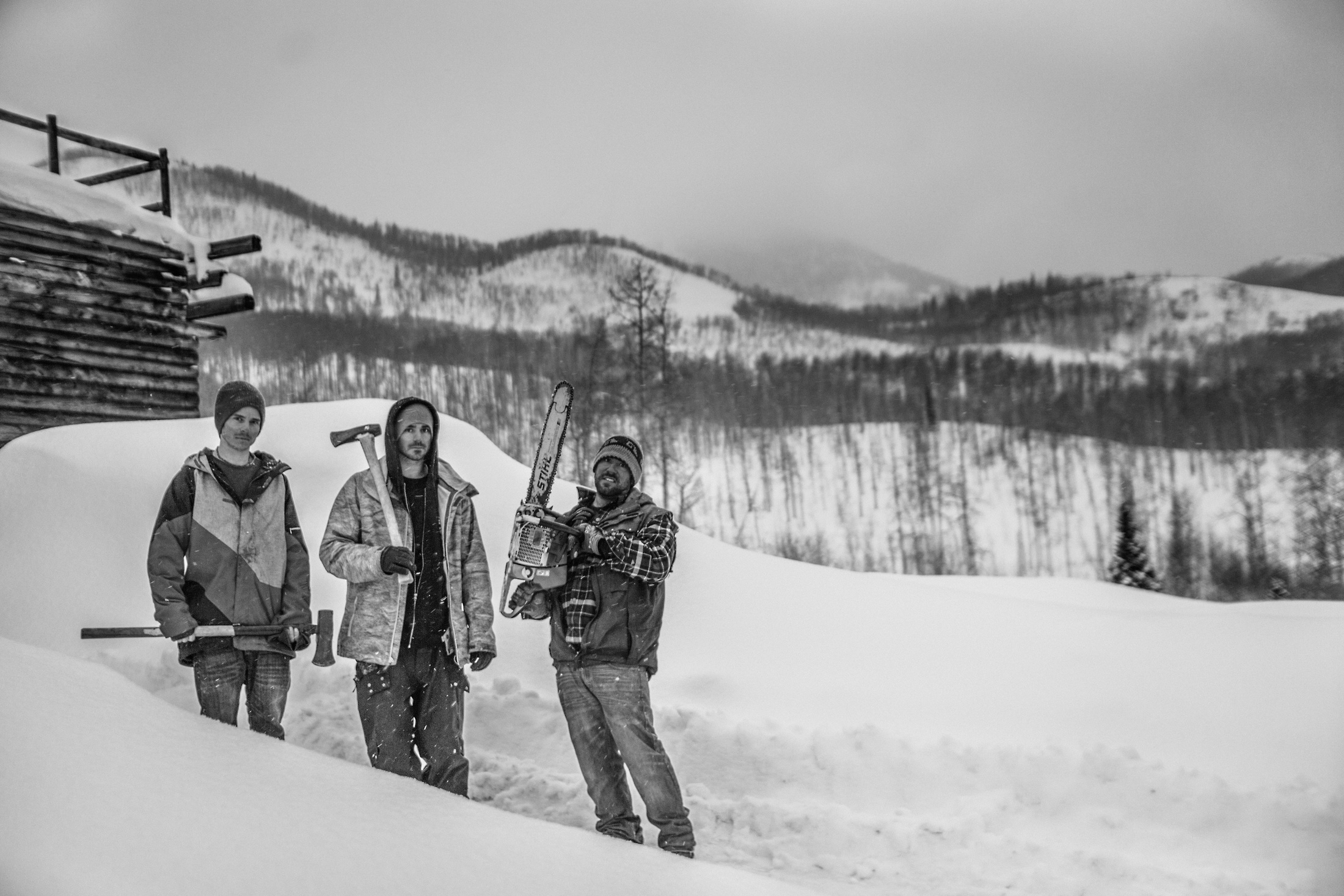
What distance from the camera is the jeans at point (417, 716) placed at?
3.42m

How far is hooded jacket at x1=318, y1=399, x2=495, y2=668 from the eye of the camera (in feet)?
11.2

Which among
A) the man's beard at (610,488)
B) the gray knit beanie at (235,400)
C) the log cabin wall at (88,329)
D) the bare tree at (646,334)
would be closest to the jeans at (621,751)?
the man's beard at (610,488)

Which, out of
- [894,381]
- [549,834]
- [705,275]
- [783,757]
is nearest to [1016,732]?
[783,757]

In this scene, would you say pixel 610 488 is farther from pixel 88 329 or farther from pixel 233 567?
pixel 88 329

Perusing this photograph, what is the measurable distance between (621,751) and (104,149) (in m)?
9.92

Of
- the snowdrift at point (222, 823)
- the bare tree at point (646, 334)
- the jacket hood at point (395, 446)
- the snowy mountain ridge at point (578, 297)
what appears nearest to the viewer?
the snowdrift at point (222, 823)

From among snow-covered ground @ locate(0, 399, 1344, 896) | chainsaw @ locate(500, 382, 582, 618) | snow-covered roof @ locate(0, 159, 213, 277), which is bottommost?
snow-covered ground @ locate(0, 399, 1344, 896)

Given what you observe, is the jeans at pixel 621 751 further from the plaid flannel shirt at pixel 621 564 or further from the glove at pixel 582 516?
the glove at pixel 582 516

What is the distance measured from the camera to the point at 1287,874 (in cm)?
366

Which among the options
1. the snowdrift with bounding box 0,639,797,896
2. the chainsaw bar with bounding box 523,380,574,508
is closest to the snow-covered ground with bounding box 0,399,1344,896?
the snowdrift with bounding box 0,639,797,896

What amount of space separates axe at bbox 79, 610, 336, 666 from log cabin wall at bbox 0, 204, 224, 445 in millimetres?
6520

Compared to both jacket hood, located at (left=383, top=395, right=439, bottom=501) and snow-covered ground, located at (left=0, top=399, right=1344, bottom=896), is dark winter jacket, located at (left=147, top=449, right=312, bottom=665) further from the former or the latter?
snow-covered ground, located at (left=0, top=399, right=1344, bottom=896)

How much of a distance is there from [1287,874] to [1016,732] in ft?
4.06

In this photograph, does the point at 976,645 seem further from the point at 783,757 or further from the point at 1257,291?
the point at 1257,291
